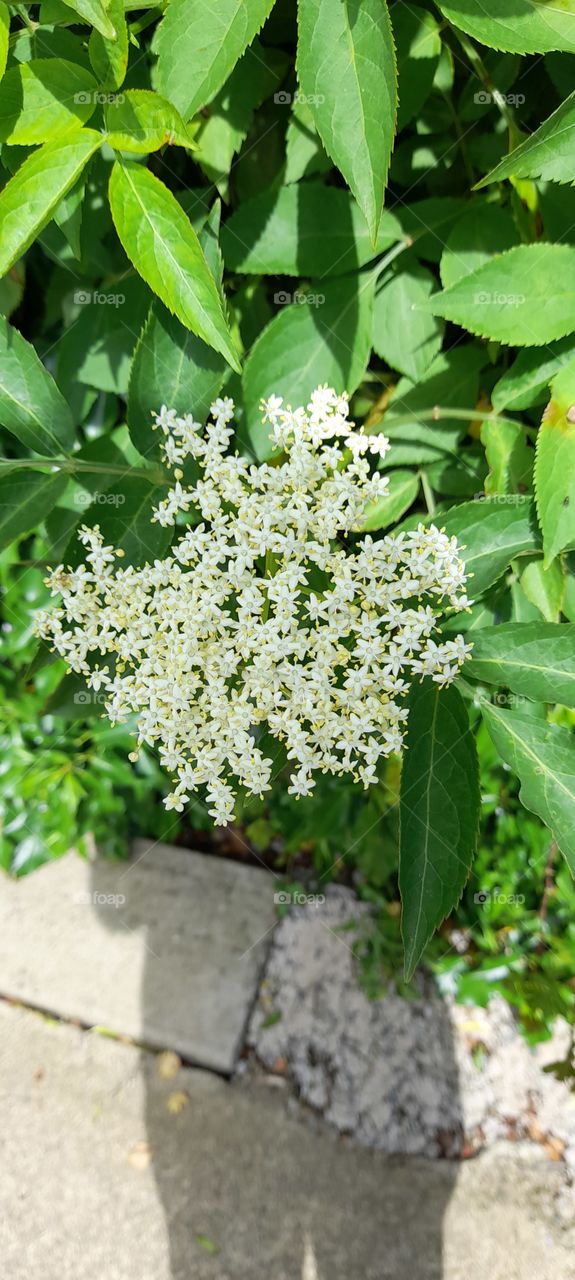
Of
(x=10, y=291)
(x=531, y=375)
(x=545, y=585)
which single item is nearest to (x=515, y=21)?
(x=531, y=375)

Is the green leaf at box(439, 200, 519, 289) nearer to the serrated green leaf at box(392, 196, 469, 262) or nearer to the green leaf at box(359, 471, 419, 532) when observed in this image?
the serrated green leaf at box(392, 196, 469, 262)

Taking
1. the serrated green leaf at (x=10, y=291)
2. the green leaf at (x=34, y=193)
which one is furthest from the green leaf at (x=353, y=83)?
the serrated green leaf at (x=10, y=291)

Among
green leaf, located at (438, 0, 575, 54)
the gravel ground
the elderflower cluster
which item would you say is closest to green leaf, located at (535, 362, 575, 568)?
the elderflower cluster

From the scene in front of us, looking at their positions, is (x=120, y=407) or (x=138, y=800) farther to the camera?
(x=138, y=800)

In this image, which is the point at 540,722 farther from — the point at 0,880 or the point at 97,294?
the point at 0,880

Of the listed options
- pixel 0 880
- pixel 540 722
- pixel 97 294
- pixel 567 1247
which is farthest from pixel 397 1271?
pixel 97 294
